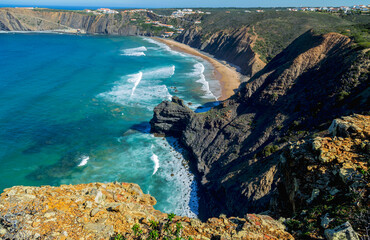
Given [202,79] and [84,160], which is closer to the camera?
[84,160]

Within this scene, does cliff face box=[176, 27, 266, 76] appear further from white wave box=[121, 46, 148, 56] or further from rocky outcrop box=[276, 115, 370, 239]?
rocky outcrop box=[276, 115, 370, 239]

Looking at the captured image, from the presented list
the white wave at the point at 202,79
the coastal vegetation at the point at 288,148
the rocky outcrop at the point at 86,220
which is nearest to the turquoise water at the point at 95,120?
the white wave at the point at 202,79

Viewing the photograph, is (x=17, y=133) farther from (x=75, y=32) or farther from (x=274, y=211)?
(x=75, y=32)

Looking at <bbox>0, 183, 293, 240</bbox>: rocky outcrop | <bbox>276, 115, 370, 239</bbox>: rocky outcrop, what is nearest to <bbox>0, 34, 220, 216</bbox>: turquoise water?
<bbox>276, 115, 370, 239</bbox>: rocky outcrop

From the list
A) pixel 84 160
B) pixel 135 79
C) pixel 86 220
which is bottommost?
pixel 84 160

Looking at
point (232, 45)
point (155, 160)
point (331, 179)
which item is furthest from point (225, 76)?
point (331, 179)

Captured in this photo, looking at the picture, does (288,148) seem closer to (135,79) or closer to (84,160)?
(84,160)
